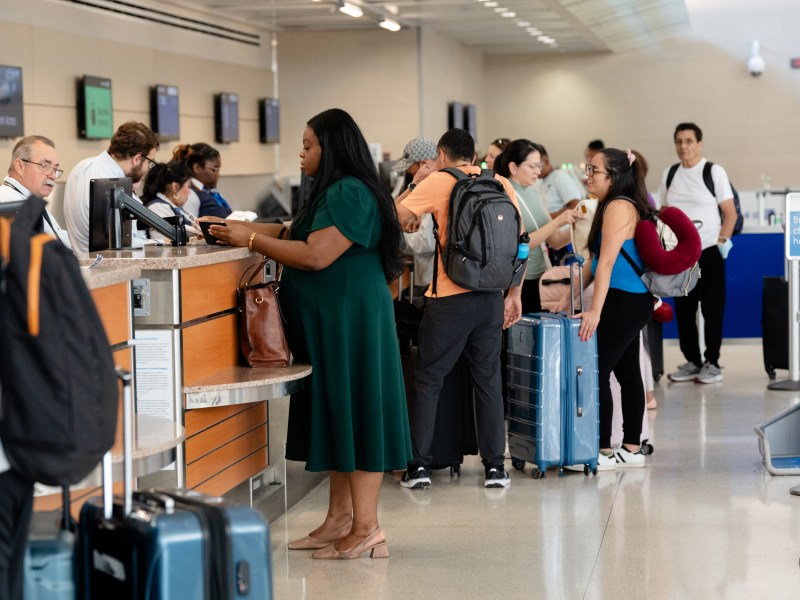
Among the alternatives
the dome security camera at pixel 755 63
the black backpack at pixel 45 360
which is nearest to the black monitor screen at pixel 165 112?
the black backpack at pixel 45 360

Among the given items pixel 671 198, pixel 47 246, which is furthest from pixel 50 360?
→ pixel 671 198

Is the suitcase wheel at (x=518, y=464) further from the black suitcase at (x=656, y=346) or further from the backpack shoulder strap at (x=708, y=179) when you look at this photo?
the backpack shoulder strap at (x=708, y=179)

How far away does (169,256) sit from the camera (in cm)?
392

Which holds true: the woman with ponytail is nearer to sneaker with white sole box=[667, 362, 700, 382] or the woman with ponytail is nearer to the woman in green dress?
the woman in green dress

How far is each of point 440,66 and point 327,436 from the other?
11.4 metres

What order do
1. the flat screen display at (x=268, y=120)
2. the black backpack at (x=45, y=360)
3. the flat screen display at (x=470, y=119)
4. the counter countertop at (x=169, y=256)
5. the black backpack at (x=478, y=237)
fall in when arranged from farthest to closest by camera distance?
the flat screen display at (x=470, y=119), the flat screen display at (x=268, y=120), the black backpack at (x=478, y=237), the counter countertop at (x=169, y=256), the black backpack at (x=45, y=360)

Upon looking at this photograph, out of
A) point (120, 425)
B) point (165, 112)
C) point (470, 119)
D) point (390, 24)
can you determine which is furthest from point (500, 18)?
point (120, 425)

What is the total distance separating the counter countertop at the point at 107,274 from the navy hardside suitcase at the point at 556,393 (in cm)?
235

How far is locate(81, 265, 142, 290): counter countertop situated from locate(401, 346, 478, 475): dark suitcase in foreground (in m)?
2.19

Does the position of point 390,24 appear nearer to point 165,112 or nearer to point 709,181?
point 165,112

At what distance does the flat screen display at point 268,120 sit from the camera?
13.3m

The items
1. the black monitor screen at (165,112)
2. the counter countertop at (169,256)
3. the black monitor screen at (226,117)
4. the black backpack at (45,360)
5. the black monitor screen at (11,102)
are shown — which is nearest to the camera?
the black backpack at (45,360)

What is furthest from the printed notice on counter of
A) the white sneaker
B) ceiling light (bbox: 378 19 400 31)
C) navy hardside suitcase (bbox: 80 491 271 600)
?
ceiling light (bbox: 378 19 400 31)

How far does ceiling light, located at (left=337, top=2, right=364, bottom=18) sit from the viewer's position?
11.0 metres
